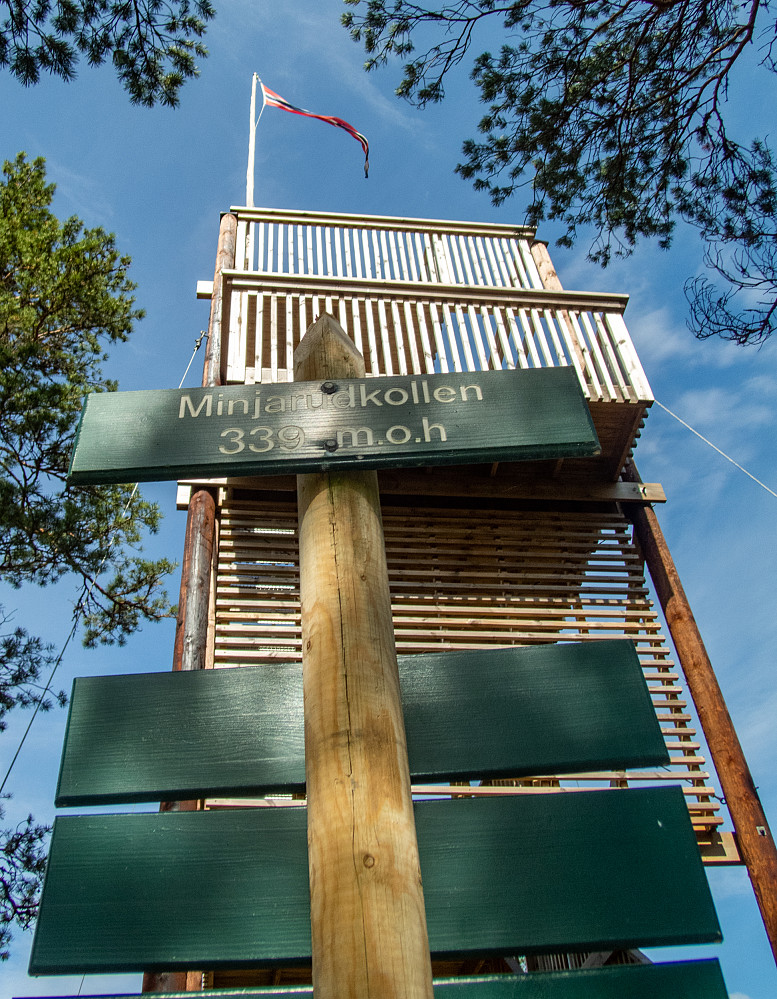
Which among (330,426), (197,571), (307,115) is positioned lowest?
(330,426)

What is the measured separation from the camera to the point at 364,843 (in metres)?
1.44

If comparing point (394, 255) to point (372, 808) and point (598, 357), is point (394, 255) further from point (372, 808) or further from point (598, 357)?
point (372, 808)

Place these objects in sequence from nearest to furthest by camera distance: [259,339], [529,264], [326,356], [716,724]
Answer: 1. [326,356]
2. [716,724]
3. [259,339]
4. [529,264]

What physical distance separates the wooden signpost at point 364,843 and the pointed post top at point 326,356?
11.7 inches

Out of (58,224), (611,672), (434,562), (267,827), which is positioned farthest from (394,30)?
(58,224)

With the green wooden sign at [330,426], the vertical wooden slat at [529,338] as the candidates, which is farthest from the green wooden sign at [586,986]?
the vertical wooden slat at [529,338]

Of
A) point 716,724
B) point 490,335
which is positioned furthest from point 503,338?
point 716,724

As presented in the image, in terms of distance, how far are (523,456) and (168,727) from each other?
115 cm

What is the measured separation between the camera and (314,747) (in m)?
1.61

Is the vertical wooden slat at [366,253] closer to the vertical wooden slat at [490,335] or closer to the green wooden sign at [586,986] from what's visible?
the vertical wooden slat at [490,335]

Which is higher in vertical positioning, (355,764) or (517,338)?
(517,338)

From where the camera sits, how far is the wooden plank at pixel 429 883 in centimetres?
161

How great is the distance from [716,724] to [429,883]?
14.7 feet

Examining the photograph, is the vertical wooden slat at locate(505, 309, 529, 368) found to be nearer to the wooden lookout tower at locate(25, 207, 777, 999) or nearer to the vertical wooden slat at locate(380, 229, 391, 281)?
the vertical wooden slat at locate(380, 229, 391, 281)
